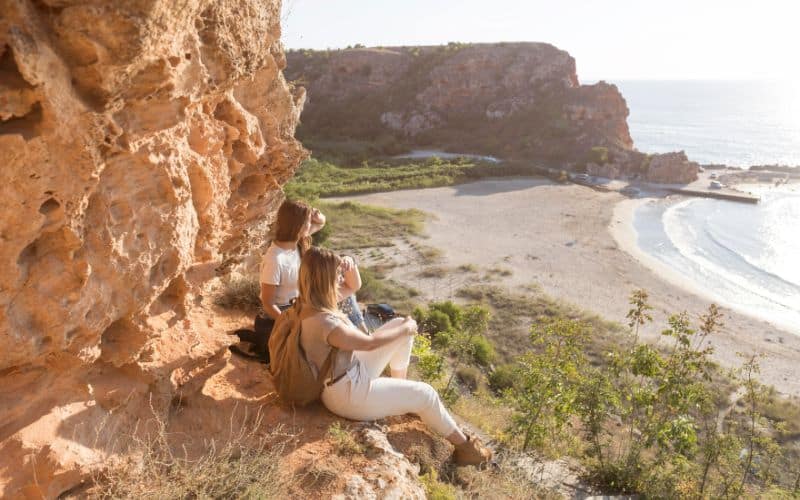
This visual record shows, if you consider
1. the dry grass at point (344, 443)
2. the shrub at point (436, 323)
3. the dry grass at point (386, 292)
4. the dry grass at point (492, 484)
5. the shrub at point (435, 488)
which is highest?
the dry grass at point (344, 443)

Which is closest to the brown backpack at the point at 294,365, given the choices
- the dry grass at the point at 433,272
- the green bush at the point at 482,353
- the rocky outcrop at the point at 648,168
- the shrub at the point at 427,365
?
the shrub at the point at 427,365

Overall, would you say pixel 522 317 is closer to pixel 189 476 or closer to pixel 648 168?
pixel 189 476

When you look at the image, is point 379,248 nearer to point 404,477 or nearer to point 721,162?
point 404,477

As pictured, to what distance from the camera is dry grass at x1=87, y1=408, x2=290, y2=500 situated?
3455 mm

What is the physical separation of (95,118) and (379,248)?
19.8 m

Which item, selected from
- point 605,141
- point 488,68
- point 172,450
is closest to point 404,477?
point 172,450

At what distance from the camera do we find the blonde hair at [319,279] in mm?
3967

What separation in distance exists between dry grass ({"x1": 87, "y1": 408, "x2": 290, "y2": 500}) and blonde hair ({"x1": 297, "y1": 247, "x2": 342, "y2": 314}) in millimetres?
895

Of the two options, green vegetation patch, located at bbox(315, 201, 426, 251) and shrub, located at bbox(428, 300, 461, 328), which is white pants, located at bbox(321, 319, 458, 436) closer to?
shrub, located at bbox(428, 300, 461, 328)

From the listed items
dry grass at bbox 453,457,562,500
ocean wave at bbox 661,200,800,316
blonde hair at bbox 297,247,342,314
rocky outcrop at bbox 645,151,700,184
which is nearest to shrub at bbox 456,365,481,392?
dry grass at bbox 453,457,562,500

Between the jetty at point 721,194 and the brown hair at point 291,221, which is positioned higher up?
the brown hair at point 291,221

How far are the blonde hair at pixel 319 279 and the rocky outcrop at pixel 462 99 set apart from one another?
44.1 meters

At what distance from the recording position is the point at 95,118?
3.04 m

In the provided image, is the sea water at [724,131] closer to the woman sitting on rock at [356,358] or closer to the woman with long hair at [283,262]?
the woman with long hair at [283,262]
